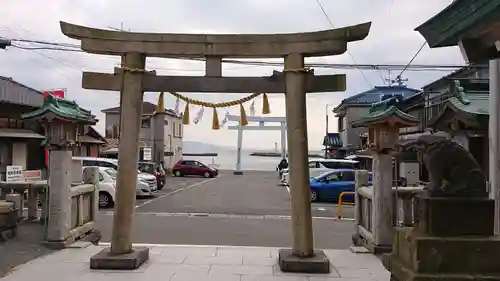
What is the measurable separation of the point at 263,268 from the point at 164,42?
4318 millimetres

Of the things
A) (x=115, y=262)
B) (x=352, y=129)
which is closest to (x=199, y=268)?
(x=115, y=262)

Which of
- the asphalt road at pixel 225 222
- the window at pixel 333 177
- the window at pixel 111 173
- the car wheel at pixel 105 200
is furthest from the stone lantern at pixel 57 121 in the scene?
the window at pixel 333 177

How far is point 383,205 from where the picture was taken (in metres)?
9.53

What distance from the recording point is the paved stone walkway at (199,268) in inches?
307

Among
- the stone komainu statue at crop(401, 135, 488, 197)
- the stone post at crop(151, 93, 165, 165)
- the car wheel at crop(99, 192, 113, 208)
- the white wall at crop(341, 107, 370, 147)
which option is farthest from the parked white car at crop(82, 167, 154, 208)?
the stone post at crop(151, 93, 165, 165)

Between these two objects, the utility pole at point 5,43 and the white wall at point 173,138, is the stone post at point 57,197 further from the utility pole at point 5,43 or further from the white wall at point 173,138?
the white wall at point 173,138

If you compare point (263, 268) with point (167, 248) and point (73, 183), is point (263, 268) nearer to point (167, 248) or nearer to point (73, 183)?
point (167, 248)

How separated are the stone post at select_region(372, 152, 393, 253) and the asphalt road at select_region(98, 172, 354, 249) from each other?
8.22 feet

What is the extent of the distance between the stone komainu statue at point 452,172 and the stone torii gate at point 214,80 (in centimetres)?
388

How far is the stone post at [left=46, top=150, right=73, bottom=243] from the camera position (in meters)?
9.88

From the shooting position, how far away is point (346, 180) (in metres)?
24.7

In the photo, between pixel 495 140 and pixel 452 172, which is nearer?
pixel 452 172

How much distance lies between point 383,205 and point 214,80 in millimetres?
4007

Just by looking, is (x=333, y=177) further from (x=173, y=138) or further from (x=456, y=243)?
Result: (x=173, y=138)
